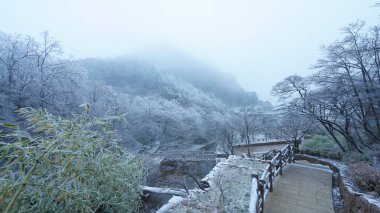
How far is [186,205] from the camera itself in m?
3.75

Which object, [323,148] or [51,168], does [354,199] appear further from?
[323,148]

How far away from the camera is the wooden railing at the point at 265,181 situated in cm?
274

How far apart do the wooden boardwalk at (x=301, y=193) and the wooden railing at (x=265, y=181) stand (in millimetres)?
246

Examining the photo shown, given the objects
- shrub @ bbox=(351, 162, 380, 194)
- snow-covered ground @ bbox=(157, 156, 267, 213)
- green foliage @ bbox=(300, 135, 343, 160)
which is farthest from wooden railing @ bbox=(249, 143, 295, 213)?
green foliage @ bbox=(300, 135, 343, 160)

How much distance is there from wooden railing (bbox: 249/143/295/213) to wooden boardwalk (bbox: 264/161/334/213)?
0.81 feet

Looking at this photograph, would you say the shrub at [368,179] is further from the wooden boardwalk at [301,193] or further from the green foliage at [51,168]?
the green foliage at [51,168]

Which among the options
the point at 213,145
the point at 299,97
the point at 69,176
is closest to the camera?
the point at 69,176

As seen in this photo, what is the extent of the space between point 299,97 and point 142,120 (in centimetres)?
1302

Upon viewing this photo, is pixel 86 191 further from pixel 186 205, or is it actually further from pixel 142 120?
pixel 142 120

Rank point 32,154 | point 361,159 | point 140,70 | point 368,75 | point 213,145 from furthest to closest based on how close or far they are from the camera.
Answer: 1. point 140,70
2. point 213,145
3. point 368,75
4. point 361,159
5. point 32,154

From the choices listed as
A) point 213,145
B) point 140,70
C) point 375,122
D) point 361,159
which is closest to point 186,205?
point 361,159

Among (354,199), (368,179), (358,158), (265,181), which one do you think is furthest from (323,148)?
(265,181)

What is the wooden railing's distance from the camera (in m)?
2.74

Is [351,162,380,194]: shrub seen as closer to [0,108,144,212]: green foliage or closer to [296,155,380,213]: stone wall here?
[296,155,380,213]: stone wall
